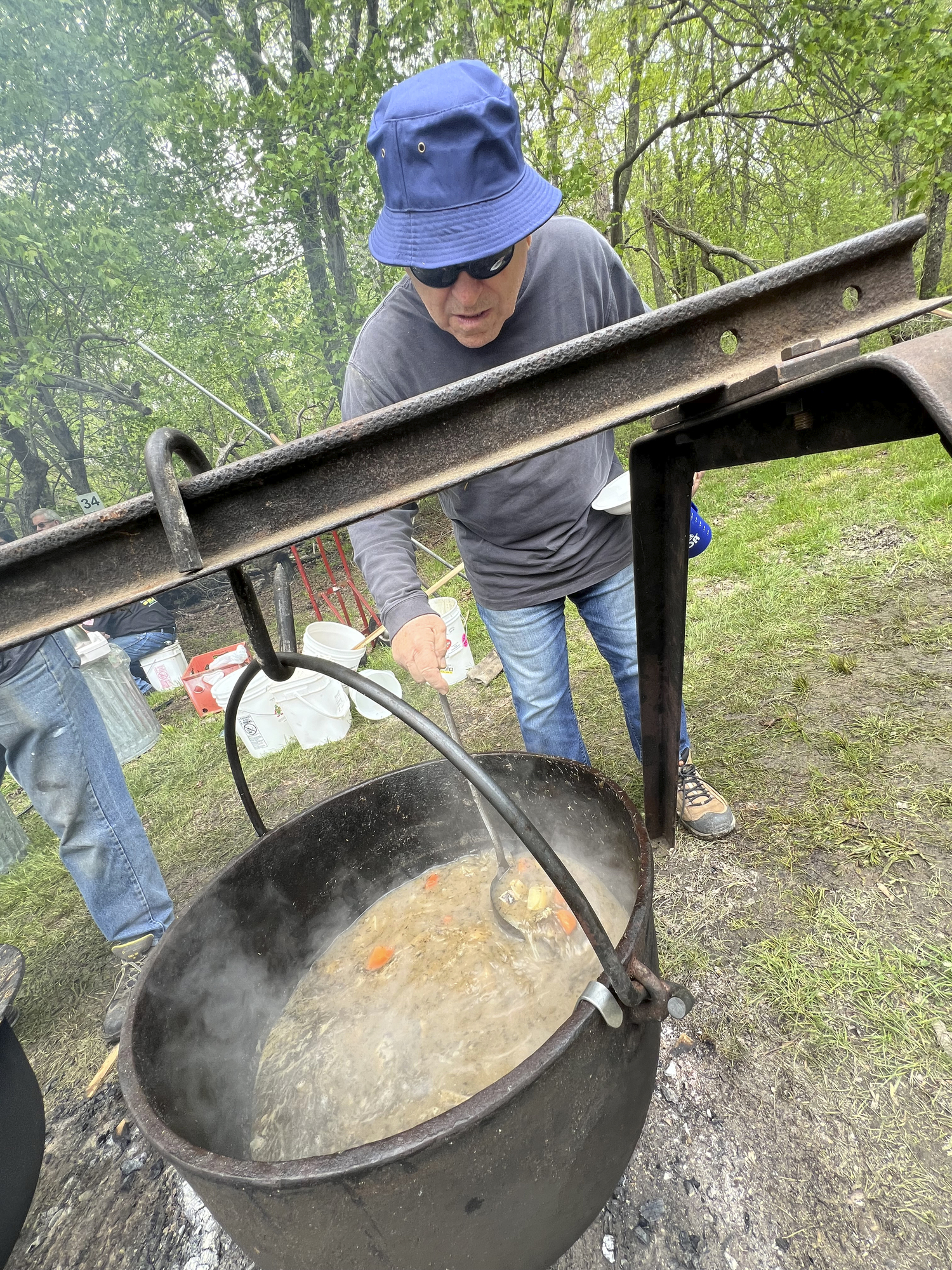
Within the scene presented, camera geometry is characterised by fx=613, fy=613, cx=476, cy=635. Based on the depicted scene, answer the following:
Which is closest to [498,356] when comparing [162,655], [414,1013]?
[414,1013]

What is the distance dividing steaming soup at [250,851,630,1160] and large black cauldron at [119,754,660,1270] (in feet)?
0.37

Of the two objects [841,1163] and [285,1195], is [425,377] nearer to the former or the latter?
[285,1195]

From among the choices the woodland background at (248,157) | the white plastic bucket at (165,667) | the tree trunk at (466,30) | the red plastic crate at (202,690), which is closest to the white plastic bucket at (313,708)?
the red plastic crate at (202,690)

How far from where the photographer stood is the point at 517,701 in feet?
7.89

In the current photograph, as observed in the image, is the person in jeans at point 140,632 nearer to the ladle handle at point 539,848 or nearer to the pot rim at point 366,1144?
the pot rim at point 366,1144

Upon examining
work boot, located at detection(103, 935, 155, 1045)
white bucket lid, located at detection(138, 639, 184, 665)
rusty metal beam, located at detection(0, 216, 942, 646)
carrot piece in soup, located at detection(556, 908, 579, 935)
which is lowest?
work boot, located at detection(103, 935, 155, 1045)

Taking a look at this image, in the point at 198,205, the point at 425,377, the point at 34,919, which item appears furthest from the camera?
the point at 198,205

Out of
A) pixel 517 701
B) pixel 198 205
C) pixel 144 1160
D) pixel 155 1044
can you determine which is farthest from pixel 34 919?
pixel 198 205

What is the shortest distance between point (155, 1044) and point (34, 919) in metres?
2.70

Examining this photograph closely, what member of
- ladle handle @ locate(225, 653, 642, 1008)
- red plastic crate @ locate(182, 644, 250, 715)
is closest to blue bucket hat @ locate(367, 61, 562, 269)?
ladle handle @ locate(225, 653, 642, 1008)

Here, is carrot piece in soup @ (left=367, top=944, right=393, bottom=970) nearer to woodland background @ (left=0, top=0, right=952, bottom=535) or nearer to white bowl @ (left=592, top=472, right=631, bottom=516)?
white bowl @ (left=592, top=472, right=631, bottom=516)

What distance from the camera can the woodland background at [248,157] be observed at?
7.09m

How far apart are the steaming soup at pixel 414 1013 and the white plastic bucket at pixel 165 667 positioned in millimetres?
4910

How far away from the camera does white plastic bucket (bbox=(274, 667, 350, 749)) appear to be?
4.21 meters
